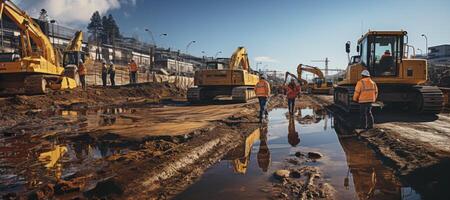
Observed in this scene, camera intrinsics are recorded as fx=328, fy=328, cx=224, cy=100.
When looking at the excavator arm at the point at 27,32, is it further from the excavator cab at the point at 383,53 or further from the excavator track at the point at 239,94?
Result: the excavator cab at the point at 383,53

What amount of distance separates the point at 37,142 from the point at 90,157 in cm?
215

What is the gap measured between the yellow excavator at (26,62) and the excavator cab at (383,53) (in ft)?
50.2

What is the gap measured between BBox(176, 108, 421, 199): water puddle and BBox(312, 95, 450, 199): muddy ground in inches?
8.1

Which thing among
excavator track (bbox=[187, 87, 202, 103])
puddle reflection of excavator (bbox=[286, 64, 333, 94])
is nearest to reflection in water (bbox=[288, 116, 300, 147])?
excavator track (bbox=[187, 87, 202, 103])

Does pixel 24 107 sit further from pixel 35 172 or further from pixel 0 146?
pixel 35 172

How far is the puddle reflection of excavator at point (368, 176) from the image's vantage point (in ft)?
14.1

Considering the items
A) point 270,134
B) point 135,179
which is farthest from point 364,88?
point 135,179

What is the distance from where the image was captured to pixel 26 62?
1580cm

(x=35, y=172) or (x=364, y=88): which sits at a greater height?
(x=364, y=88)

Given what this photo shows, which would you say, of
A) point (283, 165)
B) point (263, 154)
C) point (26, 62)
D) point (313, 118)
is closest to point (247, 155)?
point (263, 154)

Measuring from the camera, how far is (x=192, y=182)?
4730 millimetres

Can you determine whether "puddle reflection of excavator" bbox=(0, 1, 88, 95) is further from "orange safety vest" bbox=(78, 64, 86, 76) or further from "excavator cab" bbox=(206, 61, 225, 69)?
"excavator cab" bbox=(206, 61, 225, 69)

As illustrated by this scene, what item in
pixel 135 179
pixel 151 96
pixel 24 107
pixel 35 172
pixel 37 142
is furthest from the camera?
pixel 151 96

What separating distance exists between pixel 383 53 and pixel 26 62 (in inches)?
639
